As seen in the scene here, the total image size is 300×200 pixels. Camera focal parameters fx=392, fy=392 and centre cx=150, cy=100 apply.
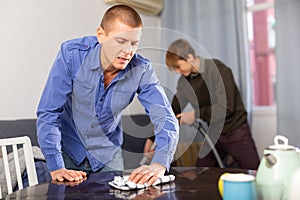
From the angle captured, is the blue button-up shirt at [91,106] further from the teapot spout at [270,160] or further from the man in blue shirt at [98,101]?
the teapot spout at [270,160]

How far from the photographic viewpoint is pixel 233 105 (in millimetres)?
2916

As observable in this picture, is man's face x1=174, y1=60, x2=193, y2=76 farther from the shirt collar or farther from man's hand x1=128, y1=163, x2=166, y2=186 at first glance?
man's hand x1=128, y1=163, x2=166, y2=186

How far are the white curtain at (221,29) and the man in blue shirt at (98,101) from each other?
5.73ft

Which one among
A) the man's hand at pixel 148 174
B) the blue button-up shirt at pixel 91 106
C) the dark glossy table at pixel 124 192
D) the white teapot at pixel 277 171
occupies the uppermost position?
the blue button-up shirt at pixel 91 106

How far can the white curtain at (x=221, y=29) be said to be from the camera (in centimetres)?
325

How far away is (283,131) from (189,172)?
6.15 ft

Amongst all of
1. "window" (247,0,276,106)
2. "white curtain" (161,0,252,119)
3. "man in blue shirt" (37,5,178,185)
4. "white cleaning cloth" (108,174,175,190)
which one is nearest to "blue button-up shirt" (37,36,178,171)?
"man in blue shirt" (37,5,178,185)

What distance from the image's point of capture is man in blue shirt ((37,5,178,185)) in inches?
50.5

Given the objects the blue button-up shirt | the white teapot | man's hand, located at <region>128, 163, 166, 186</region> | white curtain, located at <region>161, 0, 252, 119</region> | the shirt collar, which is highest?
white curtain, located at <region>161, 0, 252, 119</region>

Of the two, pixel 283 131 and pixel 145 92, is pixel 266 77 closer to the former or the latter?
pixel 283 131

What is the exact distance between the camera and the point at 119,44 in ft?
3.92

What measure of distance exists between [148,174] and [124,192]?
0.44 feet

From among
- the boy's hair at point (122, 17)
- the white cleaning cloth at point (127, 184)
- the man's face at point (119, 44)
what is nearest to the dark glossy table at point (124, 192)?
the white cleaning cloth at point (127, 184)

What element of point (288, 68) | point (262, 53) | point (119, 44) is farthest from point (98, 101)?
point (262, 53)
